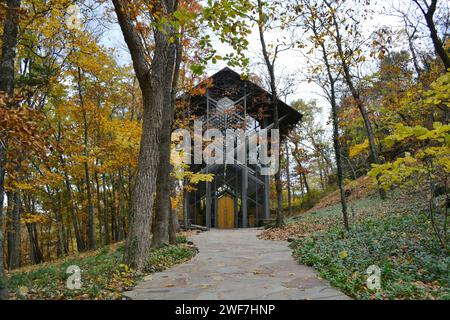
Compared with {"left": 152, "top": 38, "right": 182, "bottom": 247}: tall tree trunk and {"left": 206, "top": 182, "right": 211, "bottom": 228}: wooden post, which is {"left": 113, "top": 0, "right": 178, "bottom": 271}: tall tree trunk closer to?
{"left": 152, "top": 38, "right": 182, "bottom": 247}: tall tree trunk

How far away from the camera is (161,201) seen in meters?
8.27

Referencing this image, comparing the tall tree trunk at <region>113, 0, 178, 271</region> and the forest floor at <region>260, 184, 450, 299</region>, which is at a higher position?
the tall tree trunk at <region>113, 0, 178, 271</region>

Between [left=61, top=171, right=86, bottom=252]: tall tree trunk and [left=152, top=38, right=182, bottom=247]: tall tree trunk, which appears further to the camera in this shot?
[left=61, top=171, right=86, bottom=252]: tall tree trunk

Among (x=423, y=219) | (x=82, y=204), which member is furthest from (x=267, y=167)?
(x=423, y=219)

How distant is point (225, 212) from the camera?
70.3 feet

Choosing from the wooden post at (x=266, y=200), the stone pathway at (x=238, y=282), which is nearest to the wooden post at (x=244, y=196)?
the wooden post at (x=266, y=200)

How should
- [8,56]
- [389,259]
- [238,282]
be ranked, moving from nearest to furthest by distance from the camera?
[238,282] → [389,259] → [8,56]

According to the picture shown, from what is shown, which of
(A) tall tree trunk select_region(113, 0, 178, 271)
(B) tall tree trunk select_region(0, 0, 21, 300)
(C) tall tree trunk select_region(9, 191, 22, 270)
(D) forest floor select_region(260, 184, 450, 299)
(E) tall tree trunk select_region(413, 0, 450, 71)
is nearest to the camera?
(D) forest floor select_region(260, 184, 450, 299)

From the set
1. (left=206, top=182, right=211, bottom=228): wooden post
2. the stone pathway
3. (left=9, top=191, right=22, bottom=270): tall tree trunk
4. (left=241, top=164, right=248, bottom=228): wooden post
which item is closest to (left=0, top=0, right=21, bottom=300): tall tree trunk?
the stone pathway

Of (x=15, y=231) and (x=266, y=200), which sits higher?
(x=266, y=200)

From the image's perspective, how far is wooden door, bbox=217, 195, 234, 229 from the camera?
21.2 meters

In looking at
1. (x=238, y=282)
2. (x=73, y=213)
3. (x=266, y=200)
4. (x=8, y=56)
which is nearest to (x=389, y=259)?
(x=238, y=282)

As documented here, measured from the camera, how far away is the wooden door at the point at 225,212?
835 inches

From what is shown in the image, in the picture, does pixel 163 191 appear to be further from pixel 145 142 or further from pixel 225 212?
pixel 225 212
